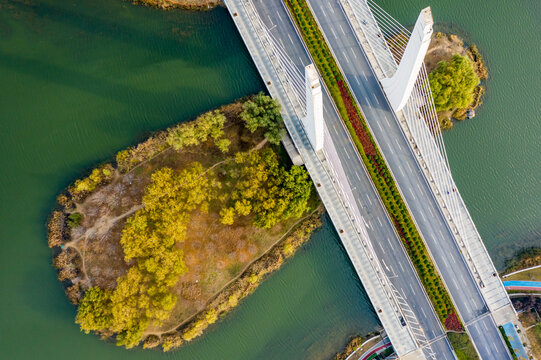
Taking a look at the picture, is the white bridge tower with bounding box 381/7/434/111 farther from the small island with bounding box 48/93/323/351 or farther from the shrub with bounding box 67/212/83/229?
the shrub with bounding box 67/212/83/229

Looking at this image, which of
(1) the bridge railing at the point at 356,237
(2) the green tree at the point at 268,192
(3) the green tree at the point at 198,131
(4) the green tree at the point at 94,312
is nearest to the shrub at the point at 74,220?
(4) the green tree at the point at 94,312

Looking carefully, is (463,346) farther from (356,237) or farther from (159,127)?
(159,127)

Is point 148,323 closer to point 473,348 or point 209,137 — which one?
point 209,137

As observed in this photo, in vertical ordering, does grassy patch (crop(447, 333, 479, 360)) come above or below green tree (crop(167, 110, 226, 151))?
below

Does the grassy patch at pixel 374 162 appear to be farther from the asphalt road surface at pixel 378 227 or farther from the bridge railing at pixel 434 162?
the bridge railing at pixel 434 162

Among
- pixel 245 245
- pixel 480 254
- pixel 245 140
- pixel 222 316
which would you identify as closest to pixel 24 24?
pixel 245 140

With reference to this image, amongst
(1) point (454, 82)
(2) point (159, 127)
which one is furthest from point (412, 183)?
(2) point (159, 127)

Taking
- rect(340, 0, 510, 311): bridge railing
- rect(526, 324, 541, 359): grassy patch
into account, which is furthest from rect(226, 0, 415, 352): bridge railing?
rect(526, 324, 541, 359): grassy patch

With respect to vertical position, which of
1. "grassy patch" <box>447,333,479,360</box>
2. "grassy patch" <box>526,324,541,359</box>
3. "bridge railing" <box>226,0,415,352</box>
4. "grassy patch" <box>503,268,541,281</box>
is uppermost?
"bridge railing" <box>226,0,415,352</box>
